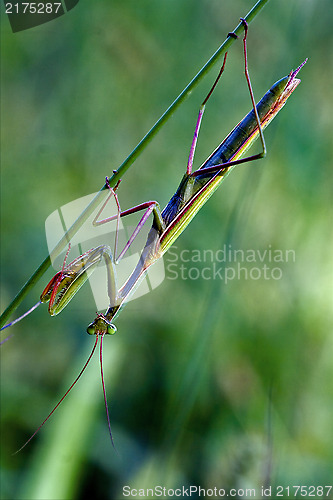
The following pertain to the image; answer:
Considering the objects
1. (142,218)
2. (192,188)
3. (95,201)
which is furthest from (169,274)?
(95,201)

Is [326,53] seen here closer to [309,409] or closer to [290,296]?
[290,296]

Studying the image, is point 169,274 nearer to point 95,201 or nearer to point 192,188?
point 192,188

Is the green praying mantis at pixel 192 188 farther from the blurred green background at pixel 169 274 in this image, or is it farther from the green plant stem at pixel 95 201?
→ the blurred green background at pixel 169 274

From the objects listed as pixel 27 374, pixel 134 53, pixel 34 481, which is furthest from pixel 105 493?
pixel 134 53
